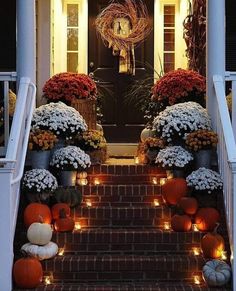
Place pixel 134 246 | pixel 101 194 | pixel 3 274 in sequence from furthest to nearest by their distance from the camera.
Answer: pixel 101 194
pixel 134 246
pixel 3 274

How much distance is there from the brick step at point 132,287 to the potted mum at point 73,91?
8.87ft

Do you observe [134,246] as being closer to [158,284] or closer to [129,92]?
[158,284]

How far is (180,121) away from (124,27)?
8.66 feet

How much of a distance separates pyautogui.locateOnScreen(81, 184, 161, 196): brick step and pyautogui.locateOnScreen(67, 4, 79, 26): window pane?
345 cm

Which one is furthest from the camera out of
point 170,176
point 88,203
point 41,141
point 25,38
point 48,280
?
point 25,38

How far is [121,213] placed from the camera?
6.79m

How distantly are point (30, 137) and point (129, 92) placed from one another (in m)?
2.87

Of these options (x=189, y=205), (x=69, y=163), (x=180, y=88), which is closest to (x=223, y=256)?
(x=189, y=205)

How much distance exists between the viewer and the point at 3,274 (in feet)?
19.1

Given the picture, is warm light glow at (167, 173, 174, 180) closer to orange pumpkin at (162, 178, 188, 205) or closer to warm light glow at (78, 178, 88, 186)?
orange pumpkin at (162, 178, 188, 205)

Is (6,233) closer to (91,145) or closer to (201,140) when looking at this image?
(91,145)

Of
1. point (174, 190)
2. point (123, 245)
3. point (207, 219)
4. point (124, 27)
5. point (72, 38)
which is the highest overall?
point (124, 27)

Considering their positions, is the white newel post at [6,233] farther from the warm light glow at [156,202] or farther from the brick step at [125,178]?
the warm light glow at [156,202]

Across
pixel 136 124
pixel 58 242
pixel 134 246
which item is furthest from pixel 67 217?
pixel 136 124
